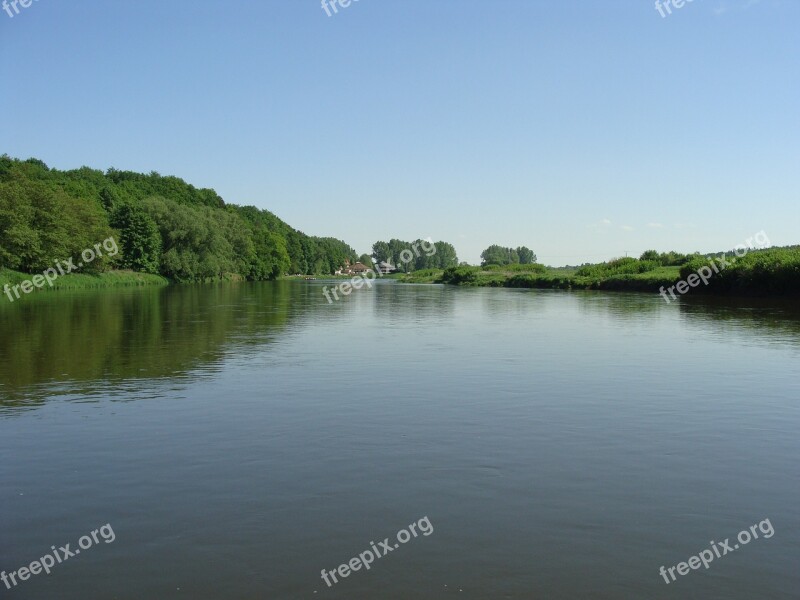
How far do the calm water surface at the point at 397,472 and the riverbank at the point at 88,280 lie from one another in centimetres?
4200
